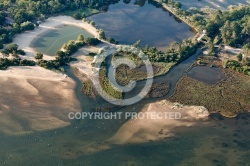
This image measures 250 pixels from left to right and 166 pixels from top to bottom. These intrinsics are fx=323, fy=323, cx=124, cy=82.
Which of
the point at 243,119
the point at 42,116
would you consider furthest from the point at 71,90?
the point at 243,119

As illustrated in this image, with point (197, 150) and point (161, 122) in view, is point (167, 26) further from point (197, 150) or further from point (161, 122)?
point (197, 150)

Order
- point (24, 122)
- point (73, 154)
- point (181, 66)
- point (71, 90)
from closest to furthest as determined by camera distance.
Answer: point (73, 154) < point (24, 122) < point (71, 90) < point (181, 66)

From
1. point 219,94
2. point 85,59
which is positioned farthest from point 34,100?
point 219,94

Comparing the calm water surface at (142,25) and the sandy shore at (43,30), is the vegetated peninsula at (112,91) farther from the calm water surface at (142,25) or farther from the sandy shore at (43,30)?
the calm water surface at (142,25)

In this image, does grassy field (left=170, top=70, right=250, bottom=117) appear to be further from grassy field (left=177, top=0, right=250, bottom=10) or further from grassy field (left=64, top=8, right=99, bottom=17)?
grassy field (left=64, top=8, right=99, bottom=17)

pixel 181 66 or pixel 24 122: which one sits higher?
pixel 181 66

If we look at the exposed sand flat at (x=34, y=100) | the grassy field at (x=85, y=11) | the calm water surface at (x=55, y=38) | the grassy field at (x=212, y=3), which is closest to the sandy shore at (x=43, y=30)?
the calm water surface at (x=55, y=38)

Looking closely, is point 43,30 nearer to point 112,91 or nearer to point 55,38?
point 55,38
